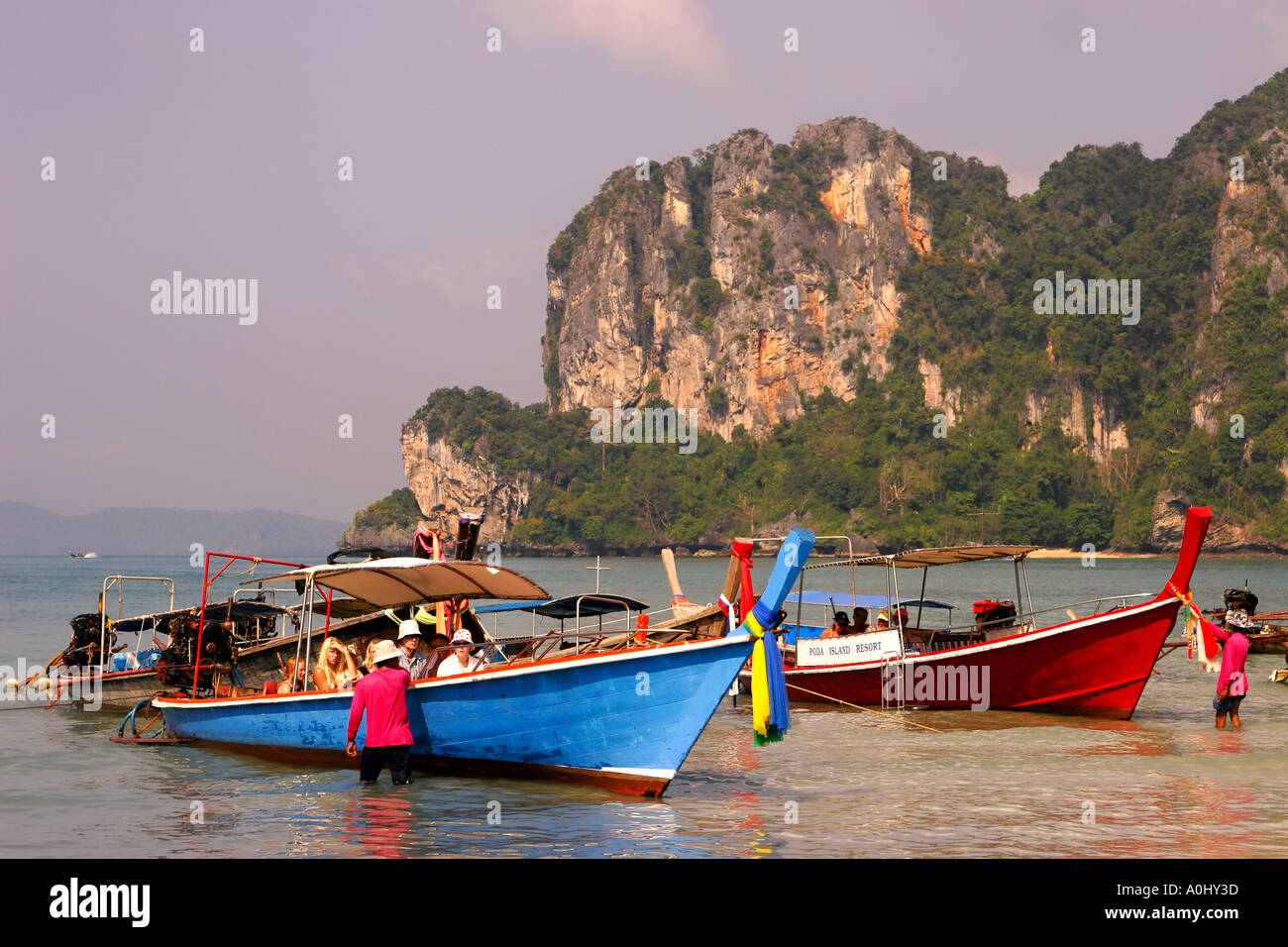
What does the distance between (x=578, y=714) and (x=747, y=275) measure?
464ft

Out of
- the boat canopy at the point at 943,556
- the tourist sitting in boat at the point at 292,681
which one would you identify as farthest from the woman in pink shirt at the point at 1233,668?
the tourist sitting in boat at the point at 292,681

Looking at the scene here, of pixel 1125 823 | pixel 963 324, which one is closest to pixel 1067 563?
pixel 963 324

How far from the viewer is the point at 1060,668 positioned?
1841 centimetres

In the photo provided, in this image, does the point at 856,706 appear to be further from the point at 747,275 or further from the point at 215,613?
the point at 747,275

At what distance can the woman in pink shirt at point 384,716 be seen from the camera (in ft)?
38.4

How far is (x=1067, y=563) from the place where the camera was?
107 m

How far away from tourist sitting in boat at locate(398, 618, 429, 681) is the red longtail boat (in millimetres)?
7800

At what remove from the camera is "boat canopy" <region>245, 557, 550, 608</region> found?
524 inches

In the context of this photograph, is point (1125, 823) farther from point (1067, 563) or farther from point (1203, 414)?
point (1203, 414)

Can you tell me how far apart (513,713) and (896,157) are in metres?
146

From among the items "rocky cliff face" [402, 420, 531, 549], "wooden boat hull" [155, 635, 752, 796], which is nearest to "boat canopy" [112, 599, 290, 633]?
"wooden boat hull" [155, 635, 752, 796]

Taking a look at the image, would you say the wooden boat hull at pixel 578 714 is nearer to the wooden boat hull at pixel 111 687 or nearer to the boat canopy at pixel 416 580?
the boat canopy at pixel 416 580

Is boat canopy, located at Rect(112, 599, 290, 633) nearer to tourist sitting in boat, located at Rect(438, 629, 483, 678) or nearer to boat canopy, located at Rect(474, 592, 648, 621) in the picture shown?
boat canopy, located at Rect(474, 592, 648, 621)

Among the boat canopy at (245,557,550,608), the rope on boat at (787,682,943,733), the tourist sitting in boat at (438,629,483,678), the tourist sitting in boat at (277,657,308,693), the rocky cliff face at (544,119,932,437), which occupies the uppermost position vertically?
the rocky cliff face at (544,119,932,437)
